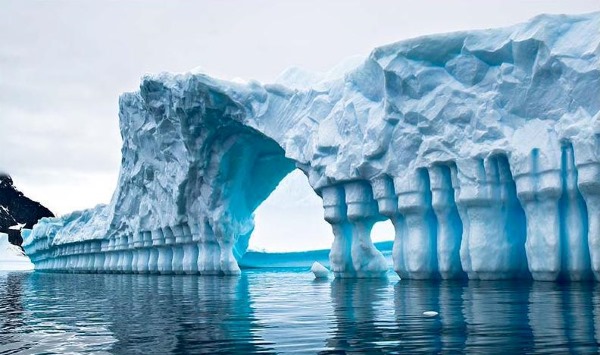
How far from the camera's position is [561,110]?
45.7ft

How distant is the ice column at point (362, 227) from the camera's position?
18781 mm

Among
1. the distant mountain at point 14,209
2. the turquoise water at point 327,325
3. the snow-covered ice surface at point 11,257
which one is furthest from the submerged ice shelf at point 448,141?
the distant mountain at point 14,209

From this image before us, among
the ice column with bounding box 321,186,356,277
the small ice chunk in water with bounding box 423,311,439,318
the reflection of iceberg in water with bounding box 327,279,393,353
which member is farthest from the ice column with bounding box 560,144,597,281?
the ice column with bounding box 321,186,356,277

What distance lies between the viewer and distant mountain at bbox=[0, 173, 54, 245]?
352ft

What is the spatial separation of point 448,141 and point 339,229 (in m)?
5.36

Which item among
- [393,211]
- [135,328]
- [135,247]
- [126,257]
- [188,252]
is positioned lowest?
[135,328]

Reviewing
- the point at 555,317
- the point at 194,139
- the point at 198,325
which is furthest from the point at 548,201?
the point at 194,139

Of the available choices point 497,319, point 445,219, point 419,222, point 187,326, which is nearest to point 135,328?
point 187,326

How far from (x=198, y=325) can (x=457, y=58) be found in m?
10.3

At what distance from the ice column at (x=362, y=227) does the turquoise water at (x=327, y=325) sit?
23.1ft

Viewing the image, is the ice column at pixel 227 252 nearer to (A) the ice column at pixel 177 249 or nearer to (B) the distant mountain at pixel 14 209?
(A) the ice column at pixel 177 249

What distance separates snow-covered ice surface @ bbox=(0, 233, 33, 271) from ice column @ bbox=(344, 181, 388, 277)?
8135cm

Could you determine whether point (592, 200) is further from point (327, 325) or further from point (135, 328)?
point (135, 328)

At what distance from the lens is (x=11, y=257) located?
10038 centimetres
